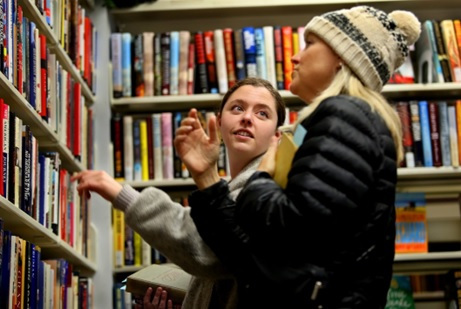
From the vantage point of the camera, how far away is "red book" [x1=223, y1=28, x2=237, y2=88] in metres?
3.57

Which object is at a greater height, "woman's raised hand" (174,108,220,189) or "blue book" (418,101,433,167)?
"blue book" (418,101,433,167)

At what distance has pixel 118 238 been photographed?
3.46 metres

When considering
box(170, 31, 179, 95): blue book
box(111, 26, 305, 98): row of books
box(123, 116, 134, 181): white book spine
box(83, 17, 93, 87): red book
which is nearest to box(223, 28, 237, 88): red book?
box(111, 26, 305, 98): row of books

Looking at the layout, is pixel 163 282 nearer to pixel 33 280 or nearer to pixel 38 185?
pixel 33 280

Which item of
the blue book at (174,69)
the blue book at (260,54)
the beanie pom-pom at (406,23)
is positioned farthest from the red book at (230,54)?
the beanie pom-pom at (406,23)

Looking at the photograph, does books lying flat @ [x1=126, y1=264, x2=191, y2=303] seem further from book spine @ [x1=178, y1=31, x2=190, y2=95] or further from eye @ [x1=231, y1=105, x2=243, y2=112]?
book spine @ [x1=178, y1=31, x2=190, y2=95]

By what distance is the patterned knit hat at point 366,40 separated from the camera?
1.70m

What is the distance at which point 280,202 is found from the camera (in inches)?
59.4

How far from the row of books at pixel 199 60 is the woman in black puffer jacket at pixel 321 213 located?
188 cm

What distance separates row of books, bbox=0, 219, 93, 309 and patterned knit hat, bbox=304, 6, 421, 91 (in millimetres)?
1040

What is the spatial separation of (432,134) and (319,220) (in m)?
2.14

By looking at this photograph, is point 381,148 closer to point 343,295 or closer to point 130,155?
point 343,295

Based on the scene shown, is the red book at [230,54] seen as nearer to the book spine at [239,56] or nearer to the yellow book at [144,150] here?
the book spine at [239,56]

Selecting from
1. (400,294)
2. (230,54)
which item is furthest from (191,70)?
(400,294)
